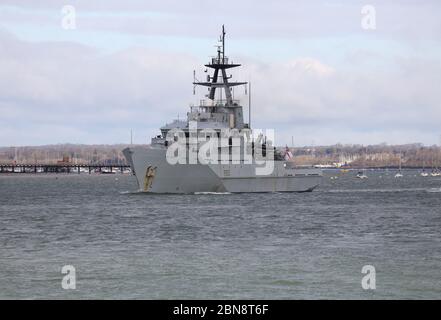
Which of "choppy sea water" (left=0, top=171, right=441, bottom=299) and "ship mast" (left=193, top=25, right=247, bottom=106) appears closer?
"choppy sea water" (left=0, top=171, right=441, bottom=299)

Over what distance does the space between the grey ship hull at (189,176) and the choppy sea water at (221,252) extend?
8.18 m

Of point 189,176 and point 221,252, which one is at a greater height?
point 189,176

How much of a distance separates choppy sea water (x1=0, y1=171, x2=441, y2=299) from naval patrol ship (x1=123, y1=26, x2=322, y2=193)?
8189mm

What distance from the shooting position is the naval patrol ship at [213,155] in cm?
6912

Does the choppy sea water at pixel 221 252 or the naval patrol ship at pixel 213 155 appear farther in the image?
the naval patrol ship at pixel 213 155

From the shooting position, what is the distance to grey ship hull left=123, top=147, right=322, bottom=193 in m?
69.2

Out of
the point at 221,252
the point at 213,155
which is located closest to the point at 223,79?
the point at 213,155

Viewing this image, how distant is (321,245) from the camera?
3794cm

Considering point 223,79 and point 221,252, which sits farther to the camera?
point 223,79

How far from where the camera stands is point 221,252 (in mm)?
35500

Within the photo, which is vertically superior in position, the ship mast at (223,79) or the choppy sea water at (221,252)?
the ship mast at (223,79)

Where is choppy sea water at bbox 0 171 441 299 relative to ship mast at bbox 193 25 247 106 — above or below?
below

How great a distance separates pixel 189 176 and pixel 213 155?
2.53 meters

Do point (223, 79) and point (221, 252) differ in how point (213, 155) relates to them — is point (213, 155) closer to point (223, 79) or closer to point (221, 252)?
point (223, 79)
